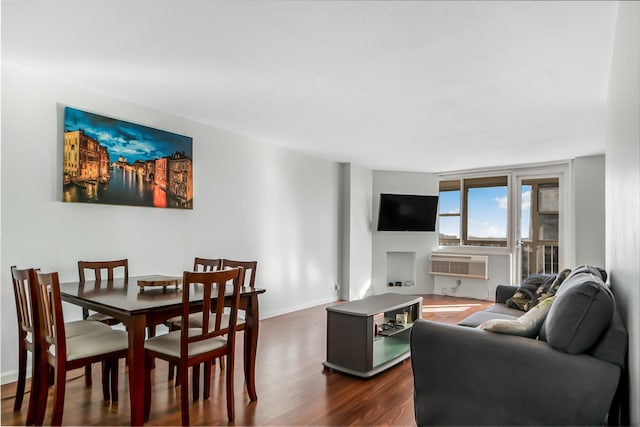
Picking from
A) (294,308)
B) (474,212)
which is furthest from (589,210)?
(294,308)

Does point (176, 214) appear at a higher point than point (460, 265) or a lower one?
higher

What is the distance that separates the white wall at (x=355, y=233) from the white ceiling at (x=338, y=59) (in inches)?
87.4

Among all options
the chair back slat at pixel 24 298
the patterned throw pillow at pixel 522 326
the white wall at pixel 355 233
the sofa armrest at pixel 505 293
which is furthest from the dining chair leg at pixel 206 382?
the white wall at pixel 355 233

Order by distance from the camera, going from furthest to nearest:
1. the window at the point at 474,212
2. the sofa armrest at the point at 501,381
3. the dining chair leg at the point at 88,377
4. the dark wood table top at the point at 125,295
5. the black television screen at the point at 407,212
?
the black television screen at the point at 407,212 < the window at the point at 474,212 < the dining chair leg at the point at 88,377 < the dark wood table top at the point at 125,295 < the sofa armrest at the point at 501,381

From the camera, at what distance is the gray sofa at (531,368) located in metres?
1.76

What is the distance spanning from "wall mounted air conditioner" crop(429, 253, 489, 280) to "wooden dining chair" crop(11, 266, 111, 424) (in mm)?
5805

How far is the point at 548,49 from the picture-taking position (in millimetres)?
2498

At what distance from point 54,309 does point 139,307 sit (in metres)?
0.44

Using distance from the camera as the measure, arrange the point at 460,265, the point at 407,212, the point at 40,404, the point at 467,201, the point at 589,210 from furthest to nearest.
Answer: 1. the point at 467,201
2. the point at 407,212
3. the point at 460,265
4. the point at 589,210
5. the point at 40,404

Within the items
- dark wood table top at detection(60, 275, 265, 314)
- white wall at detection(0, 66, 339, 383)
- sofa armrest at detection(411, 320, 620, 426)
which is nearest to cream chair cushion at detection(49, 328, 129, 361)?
dark wood table top at detection(60, 275, 265, 314)

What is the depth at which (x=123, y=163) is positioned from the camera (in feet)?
11.9

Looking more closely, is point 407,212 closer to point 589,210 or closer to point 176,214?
point 589,210

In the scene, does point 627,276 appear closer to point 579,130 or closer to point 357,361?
point 357,361

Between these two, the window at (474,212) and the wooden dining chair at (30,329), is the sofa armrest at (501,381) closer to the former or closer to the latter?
the wooden dining chair at (30,329)
